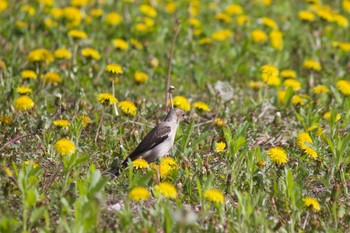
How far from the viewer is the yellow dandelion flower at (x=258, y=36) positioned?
9688 millimetres

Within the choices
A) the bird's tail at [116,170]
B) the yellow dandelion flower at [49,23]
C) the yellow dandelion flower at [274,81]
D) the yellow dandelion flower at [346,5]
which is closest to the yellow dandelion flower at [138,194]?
the bird's tail at [116,170]

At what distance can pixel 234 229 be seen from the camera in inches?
196

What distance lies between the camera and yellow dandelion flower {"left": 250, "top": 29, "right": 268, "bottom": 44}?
969cm

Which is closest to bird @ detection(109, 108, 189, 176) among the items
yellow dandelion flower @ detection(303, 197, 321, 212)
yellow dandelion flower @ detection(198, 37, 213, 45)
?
yellow dandelion flower @ detection(303, 197, 321, 212)

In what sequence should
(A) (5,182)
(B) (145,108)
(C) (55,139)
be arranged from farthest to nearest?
(B) (145,108)
(C) (55,139)
(A) (5,182)

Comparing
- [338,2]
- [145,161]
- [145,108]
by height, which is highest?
[145,161]

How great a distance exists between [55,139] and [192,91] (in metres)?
2.55

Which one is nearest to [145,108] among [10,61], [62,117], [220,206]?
[62,117]

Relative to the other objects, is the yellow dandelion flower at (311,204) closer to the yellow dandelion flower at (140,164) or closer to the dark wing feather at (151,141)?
the yellow dandelion flower at (140,164)

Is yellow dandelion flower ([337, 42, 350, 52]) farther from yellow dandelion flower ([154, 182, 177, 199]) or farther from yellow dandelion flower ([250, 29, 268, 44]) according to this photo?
yellow dandelion flower ([154, 182, 177, 199])

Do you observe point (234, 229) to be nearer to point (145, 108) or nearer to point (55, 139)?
point (55, 139)

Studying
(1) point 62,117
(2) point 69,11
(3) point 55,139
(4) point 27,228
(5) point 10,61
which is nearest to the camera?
(4) point 27,228

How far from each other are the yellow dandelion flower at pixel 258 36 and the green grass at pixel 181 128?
0.12 m

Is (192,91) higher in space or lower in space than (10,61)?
lower
